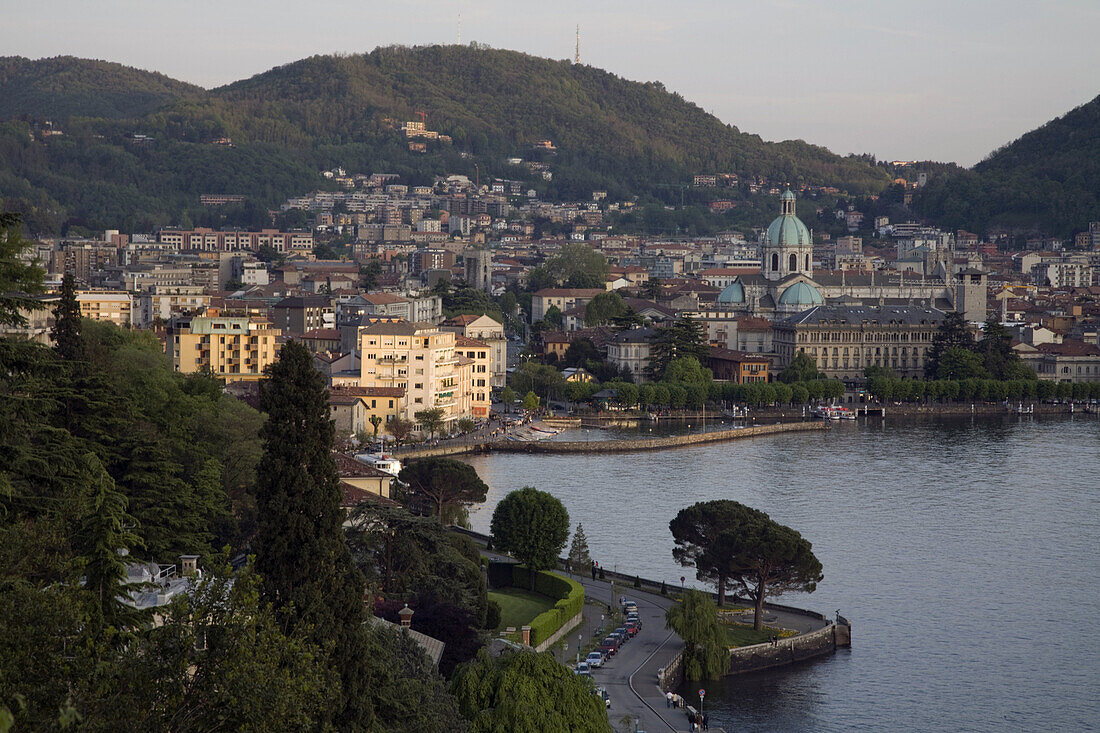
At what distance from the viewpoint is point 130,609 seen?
5836mm

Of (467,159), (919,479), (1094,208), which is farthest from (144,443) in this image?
(467,159)

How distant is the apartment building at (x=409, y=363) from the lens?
28.0 m

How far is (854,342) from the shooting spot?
38625 mm

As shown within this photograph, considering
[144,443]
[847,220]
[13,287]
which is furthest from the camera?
[847,220]

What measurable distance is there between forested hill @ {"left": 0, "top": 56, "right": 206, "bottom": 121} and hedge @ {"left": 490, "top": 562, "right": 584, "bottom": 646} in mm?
94826

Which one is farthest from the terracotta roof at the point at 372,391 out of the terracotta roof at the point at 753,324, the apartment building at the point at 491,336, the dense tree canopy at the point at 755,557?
the terracotta roof at the point at 753,324

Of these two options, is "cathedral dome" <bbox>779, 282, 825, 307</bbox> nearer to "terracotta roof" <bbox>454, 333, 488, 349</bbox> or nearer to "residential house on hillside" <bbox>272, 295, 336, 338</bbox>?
"residential house on hillside" <bbox>272, 295, 336, 338</bbox>

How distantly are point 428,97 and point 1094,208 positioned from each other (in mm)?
52283

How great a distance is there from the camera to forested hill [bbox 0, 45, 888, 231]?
85125mm

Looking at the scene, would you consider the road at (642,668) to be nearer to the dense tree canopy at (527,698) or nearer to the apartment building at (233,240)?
the dense tree canopy at (527,698)

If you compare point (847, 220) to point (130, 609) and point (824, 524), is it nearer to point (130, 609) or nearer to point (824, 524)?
point (824, 524)

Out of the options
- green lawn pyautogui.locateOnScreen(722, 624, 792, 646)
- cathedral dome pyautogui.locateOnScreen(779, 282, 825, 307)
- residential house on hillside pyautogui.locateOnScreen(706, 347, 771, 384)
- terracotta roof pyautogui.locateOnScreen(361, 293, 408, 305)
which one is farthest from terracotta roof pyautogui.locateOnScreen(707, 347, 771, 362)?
green lawn pyautogui.locateOnScreen(722, 624, 792, 646)

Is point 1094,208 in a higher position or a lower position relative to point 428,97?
lower

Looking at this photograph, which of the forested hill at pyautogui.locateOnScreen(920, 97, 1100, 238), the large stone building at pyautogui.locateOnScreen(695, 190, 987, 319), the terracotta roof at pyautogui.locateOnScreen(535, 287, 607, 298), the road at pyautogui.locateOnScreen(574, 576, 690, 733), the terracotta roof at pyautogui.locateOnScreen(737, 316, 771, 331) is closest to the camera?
the road at pyautogui.locateOnScreen(574, 576, 690, 733)
